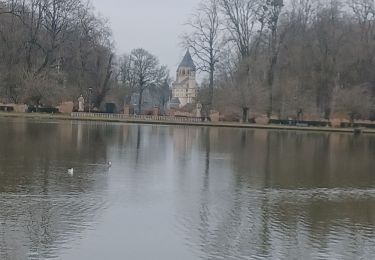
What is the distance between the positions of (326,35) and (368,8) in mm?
8688

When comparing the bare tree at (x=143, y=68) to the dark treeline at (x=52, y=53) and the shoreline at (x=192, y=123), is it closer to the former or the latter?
the dark treeline at (x=52, y=53)

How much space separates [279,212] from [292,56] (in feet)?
177

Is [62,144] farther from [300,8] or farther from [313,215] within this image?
[300,8]

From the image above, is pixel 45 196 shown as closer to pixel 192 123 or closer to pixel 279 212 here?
pixel 279 212

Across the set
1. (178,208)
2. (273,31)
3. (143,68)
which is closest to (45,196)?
(178,208)

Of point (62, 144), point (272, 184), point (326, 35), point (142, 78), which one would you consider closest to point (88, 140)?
point (62, 144)

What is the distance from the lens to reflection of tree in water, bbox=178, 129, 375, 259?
33.3 feet

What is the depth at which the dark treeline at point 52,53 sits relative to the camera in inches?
2389

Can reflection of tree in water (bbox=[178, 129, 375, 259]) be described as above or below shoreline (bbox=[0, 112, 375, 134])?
below

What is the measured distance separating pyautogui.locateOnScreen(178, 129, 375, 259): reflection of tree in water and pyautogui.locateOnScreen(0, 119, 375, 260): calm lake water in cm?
2

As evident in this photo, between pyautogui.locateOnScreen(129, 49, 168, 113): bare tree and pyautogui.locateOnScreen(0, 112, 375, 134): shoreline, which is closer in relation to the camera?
pyautogui.locateOnScreen(0, 112, 375, 134): shoreline

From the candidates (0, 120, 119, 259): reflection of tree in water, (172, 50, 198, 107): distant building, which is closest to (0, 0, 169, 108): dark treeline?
(0, 120, 119, 259): reflection of tree in water

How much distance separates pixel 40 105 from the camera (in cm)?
6097

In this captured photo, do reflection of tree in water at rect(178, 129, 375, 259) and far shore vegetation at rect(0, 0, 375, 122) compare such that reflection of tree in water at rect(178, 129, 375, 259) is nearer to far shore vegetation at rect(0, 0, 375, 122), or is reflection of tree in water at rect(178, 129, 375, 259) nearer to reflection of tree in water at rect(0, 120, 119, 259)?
reflection of tree in water at rect(0, 120, 119, 259)
